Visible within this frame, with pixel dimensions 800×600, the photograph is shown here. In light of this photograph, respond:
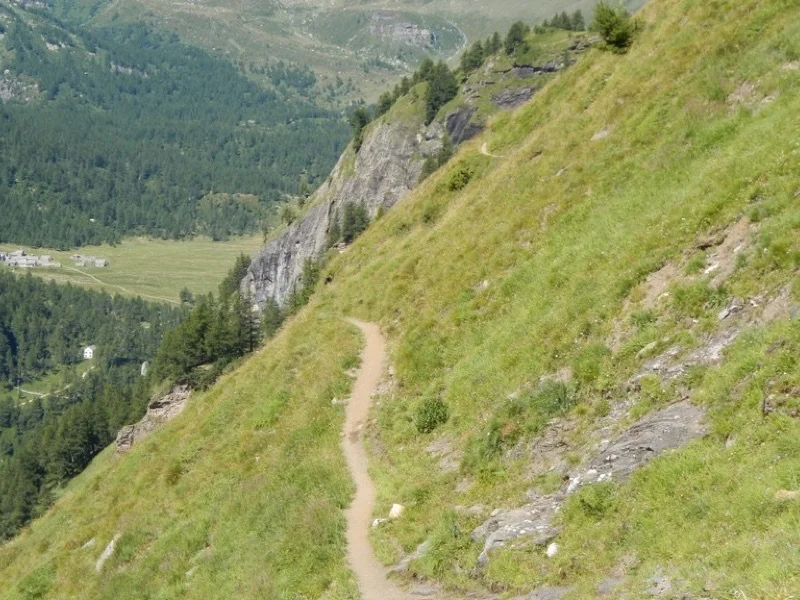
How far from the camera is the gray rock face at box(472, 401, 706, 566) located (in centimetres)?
1584

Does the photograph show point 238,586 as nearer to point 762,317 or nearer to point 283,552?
point 283,552

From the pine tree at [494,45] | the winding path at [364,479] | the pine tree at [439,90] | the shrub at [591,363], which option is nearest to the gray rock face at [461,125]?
the pine tree at [439,90]

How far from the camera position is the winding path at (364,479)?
61.7 feet

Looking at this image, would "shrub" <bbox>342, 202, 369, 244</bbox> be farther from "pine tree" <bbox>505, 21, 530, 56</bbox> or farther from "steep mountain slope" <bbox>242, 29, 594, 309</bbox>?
"pine tree" <bbox>505, 21, 530, 56</bbox>

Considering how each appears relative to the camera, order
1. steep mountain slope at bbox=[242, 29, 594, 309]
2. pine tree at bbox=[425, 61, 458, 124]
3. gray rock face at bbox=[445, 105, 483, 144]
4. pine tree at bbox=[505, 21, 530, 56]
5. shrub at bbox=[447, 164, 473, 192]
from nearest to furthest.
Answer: shrub at bbox=[447, 164, 473, 192]
gray rock face at bbox=[445, 105, 483, 144]
steep mountain slope at bbox=[242, 29, 594, 309]
pine tree at bbox=[505, 21, 530, 56]
pine tree at bbox=[425, 61, 458, 124]

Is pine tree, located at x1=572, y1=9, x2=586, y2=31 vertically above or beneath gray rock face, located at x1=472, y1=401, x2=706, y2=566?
above

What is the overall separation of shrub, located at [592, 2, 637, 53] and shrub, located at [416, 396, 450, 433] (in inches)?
1070

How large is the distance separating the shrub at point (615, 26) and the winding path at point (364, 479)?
21805mm

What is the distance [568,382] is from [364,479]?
27.2 feet

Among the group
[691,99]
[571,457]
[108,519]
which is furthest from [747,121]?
[108,519]

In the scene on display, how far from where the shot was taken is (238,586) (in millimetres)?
21531

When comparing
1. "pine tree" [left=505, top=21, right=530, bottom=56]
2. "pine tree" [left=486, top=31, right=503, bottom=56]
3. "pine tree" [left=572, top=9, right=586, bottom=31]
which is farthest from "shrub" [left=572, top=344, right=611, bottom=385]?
"pine tree" [left=572, top=9, right=586, bottom=31]

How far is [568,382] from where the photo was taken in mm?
20594

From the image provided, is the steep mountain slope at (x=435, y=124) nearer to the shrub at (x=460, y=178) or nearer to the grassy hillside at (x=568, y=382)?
the shrub at (x=460, y=178)
